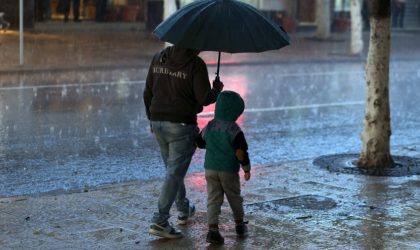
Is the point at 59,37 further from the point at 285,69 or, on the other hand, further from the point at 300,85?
the point at 300,85

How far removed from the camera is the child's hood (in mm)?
6527

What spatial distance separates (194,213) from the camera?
7586 mm

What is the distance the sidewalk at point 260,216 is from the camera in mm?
6664

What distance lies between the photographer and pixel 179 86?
6668 millimetres

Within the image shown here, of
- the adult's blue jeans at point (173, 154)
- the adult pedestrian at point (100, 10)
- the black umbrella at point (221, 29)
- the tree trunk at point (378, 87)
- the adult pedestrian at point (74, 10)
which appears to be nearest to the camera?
the black umbrella at point (221, 29)

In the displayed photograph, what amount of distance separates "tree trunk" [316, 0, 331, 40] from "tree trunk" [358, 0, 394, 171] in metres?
22.0

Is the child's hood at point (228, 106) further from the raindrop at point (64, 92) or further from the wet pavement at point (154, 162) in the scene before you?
the raindrop at point (64, 92)

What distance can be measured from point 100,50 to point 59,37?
12.2 feet

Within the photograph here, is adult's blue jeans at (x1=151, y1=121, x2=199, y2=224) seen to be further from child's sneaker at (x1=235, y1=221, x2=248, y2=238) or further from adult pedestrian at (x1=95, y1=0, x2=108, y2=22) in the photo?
adult pedestrian at (x1=95, y1=0, x2=108, y2=22)

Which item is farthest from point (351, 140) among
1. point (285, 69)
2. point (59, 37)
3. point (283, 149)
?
point (59, 37)

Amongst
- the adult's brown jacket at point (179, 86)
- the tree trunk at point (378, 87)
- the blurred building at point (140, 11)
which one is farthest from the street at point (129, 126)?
the blurred building at point (140, 11)

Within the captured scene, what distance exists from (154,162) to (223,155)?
13.1 feet

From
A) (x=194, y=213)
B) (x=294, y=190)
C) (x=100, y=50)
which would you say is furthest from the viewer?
(x=100, y=50)

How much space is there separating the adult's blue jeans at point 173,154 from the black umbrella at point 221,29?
2.27 ft
